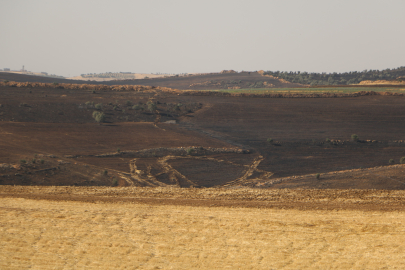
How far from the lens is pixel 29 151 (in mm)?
29781

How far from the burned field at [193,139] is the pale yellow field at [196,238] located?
8912 millimetres

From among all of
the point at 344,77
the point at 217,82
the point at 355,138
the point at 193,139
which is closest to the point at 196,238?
the point at 193,139

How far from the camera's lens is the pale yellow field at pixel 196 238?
1082cm

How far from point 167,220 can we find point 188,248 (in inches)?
92.8

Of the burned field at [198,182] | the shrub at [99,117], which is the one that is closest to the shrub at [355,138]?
the burned field at [198,182]

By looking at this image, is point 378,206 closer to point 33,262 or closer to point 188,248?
point 188,248

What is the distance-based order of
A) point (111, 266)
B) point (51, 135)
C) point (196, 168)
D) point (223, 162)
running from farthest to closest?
1. point (51, 135)
2. point (223, 162)
3. point (196, 168)
4. point (111, 266)

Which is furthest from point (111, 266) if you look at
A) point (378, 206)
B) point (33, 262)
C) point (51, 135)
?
point (51, 135)

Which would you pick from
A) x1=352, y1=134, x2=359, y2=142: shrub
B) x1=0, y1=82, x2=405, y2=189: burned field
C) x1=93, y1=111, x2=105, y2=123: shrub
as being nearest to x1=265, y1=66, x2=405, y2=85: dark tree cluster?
x1=0, y1=82, x2=405, y2=189: burned field

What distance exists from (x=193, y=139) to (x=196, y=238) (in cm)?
2610

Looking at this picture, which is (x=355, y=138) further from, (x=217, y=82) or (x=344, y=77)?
(x=344, y=77)

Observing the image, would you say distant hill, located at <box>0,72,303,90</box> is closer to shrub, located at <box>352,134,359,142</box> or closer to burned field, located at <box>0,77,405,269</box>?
burned field, located at <box>0,77,405,269</box>

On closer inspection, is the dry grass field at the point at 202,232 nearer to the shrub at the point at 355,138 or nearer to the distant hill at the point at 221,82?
the shrub at the point at 355,138

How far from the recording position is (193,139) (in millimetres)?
38219
